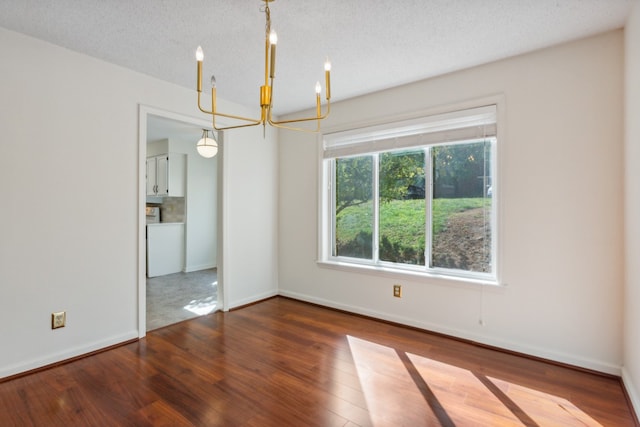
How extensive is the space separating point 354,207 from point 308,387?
213 cm

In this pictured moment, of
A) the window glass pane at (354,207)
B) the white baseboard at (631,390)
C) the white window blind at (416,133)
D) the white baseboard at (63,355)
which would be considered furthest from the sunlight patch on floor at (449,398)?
the white baseboard at (63,355)

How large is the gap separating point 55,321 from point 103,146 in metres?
1.43

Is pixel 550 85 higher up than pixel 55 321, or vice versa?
pixel 550 85

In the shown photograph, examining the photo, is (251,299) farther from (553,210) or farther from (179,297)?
(553,210)

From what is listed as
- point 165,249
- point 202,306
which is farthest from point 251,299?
point 165,249

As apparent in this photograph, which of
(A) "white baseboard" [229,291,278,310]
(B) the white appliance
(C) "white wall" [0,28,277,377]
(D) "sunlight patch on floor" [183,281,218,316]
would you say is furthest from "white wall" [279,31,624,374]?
(B) the white appliance

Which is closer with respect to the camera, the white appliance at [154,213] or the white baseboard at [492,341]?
the white baseboard at [492,341]

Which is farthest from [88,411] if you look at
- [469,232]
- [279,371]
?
[469,232]

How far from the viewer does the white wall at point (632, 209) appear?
1895mm

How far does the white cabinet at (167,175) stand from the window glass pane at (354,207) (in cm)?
342

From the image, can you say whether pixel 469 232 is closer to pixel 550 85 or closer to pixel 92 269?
pixel 550 85

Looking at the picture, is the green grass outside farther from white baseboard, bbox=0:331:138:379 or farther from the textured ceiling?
white baseboard, bbox=0:331:138:379

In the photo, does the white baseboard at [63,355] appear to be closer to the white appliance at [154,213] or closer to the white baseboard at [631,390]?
the white baseboard at [631,390]

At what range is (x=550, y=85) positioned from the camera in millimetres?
2494
